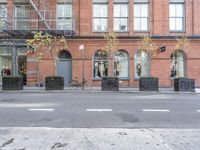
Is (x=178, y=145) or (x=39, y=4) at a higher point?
(x=39, y=4)

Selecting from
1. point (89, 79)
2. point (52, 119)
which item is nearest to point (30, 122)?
point (52, 119)

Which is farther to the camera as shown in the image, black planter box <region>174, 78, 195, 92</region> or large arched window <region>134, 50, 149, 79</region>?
large arched window <region>134, 50, 149, 79</region>

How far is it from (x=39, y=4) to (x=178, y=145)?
76.9 ft

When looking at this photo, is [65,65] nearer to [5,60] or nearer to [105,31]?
[105,31]

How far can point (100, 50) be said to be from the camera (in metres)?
27.2

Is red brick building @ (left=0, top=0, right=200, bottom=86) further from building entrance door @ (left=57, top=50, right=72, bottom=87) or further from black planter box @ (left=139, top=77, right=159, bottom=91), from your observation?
black planter box @ (left=139, top=77, right=159, bottom=91)

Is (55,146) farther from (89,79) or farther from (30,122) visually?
(89,79)

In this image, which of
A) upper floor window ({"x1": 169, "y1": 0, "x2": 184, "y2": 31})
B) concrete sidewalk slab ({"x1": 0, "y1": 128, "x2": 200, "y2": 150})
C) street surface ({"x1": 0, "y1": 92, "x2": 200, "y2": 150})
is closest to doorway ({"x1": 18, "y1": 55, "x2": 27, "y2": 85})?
upper floor window ({"x1": 169, "y1": 0, "x2": 184, "y2": 31})

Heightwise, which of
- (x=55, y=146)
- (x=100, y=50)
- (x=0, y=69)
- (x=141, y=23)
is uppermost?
(x=141, y=23)

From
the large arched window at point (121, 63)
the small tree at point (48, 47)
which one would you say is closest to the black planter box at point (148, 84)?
the large arched window at point (121, 63)

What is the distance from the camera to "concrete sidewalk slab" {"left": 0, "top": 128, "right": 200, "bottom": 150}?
242 inches

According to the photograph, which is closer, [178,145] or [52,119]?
[178,145]

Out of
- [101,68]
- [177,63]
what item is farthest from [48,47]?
[177,63]

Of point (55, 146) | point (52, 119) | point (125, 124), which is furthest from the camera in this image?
point (52, 119)
